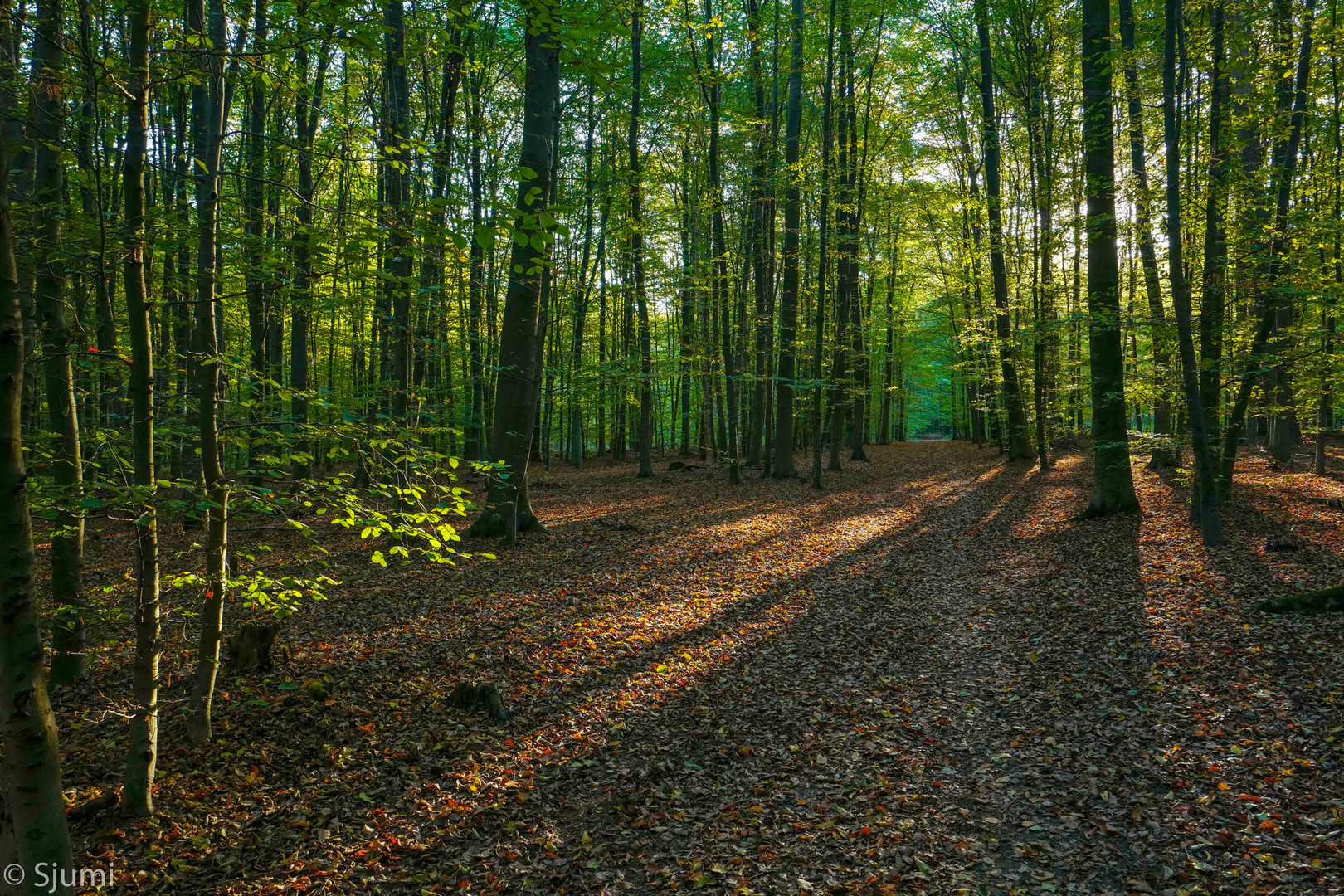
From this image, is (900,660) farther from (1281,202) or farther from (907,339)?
(907,339)

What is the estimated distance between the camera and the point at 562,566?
1021 centimetres

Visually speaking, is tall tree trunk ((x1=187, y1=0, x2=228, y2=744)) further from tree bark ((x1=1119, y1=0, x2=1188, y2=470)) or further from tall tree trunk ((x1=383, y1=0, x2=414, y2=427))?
tree bark ((x1=1119, y1=0, x2=1188, y2=470))

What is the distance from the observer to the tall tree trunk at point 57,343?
3.57m

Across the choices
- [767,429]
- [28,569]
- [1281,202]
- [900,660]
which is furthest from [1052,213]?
[28,569]

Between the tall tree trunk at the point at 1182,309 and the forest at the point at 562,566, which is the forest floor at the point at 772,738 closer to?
the forest at the point at 562,566

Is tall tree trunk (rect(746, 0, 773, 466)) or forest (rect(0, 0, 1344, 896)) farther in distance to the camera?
tall tree trunk (rect(746, 0, 773, 466))

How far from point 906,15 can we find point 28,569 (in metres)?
27.8

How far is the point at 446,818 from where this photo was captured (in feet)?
14.7

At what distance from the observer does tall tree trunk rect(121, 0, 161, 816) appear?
3658 millimetres

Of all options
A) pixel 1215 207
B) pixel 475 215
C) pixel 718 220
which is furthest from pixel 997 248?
pixel 475 215

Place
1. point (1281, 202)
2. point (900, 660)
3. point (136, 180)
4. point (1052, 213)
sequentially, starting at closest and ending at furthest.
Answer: point (136, 180)
point (900, 660)
point (1281, 202)
point (1052, 213)

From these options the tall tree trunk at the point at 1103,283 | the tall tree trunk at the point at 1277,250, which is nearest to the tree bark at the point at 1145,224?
the tall tree trunk at the point at 1103,283

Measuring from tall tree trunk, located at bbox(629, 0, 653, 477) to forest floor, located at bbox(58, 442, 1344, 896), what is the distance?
8.93 meters

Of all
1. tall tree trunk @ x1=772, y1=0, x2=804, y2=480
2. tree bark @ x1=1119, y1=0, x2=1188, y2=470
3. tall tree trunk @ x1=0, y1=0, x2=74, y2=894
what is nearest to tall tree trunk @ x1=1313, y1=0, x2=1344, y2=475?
tree bark @ x1=1119, y1=0, x2=1188, y2=470
